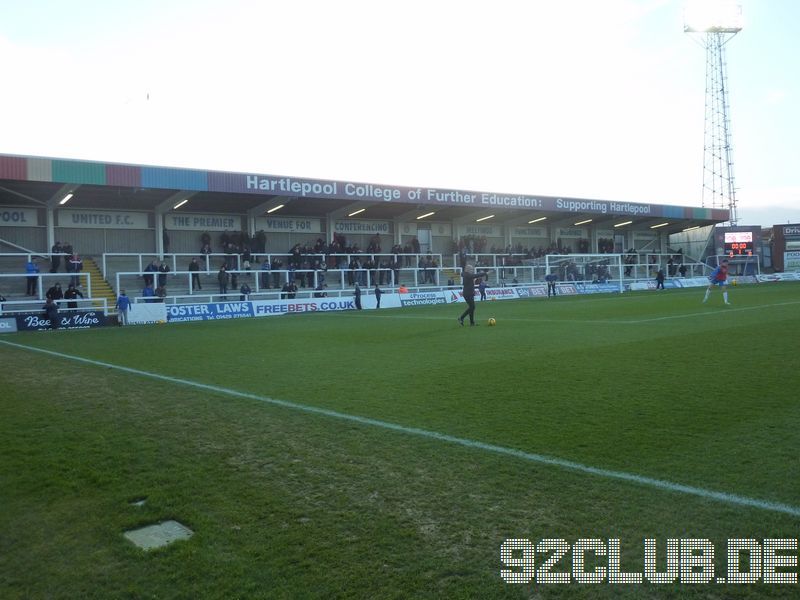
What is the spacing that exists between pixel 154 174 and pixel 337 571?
30.7 metres

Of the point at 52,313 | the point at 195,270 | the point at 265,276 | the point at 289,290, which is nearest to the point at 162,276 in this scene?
the point at 195,270

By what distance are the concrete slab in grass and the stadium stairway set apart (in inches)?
1074

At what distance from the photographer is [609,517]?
4.30 metres

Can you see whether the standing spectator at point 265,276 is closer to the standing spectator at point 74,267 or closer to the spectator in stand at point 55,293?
the standing spectator at point 74,267

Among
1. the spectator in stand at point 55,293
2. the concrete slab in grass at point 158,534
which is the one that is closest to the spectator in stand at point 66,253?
the spectator in stand at point 55,293

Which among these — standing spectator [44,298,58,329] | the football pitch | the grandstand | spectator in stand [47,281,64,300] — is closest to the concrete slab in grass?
the football pitch

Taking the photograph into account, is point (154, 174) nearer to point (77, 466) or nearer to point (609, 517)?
point (77, 466)

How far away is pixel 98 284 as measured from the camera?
3141 centimetres

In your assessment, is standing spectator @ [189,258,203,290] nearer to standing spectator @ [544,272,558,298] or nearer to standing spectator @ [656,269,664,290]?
standing spectator @ [544,272,558,298]

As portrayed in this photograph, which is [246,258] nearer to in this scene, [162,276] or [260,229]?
[162,276]

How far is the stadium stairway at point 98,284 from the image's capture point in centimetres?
3009

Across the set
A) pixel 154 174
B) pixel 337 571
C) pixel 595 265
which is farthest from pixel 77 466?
pixel 595 265

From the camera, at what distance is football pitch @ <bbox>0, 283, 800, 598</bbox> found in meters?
3.72

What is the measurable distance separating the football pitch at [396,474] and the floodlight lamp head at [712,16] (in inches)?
2269
